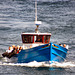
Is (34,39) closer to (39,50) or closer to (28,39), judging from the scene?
(28,39)

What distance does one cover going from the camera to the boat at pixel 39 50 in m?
40.0

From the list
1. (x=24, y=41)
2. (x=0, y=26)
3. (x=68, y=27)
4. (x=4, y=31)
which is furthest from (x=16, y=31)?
(x=24, y=41)

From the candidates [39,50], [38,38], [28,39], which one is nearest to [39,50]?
[39,50]

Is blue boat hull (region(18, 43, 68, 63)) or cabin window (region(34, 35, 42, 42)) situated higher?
cabin window (region(34, 35, 42, 42))

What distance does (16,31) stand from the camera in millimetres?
79250

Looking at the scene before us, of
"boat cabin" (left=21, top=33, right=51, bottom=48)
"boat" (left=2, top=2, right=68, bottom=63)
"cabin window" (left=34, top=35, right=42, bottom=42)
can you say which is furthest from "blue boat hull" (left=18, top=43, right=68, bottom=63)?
"cabin window" (left=34, top=35, right=42, bottom=42)

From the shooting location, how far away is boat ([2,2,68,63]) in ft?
131

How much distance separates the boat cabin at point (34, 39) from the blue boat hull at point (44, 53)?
199cm

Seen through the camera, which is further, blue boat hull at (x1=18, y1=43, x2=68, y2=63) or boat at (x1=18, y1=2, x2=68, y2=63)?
boat at (x1=18, y1=2, x2=68, y2=63)

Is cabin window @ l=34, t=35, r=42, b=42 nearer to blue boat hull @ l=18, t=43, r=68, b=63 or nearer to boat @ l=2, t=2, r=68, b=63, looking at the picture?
boat @ l=2, t=2, r=68, b=63

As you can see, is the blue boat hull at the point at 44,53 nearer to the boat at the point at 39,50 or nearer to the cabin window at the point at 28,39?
the boat at the point at 39,50

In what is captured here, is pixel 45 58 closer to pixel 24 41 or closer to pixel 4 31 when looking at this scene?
pixel 24 41

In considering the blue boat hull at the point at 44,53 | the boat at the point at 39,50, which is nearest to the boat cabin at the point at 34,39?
the boat at the point at 39,50

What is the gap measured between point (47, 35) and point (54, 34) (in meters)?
31.9
